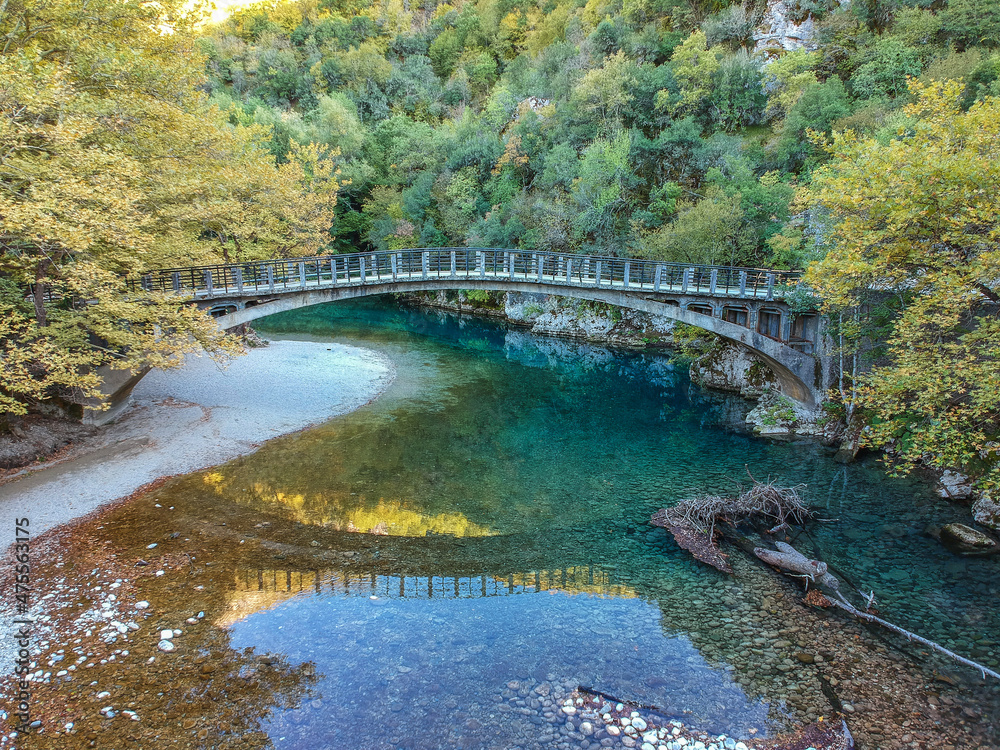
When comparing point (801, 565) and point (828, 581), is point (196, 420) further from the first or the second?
point (828, 581)

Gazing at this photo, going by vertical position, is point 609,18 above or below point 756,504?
above

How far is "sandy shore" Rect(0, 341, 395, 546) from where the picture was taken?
15164 millimetres

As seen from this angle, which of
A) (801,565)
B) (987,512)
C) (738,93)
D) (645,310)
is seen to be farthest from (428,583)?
(738,93)

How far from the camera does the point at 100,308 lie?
15883 mm

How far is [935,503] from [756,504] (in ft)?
18.1

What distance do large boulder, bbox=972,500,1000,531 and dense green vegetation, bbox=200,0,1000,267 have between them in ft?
31.8

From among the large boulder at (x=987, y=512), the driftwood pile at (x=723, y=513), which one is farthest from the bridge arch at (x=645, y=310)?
the driftwood pile at (x=723, y=513)

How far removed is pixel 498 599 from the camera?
38.2 ft

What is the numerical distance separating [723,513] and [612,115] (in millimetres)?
34866

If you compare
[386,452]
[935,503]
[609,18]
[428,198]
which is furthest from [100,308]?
[609,18]

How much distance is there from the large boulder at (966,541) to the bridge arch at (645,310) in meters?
8.08

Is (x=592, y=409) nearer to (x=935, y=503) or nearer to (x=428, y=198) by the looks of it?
(x=935, y=503)

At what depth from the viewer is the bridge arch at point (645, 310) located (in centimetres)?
2134

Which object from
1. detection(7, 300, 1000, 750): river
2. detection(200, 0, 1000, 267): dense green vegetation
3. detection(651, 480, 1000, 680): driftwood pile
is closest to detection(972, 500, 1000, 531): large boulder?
detection(7, 300, 1000, 750): river
